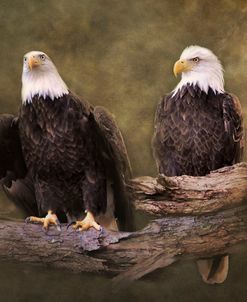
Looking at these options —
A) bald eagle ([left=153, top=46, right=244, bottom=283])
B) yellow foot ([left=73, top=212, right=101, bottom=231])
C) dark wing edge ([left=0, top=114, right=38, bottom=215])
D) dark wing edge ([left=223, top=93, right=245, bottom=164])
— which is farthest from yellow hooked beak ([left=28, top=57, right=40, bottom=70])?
dark wing edge ([left=223, top=93, right=245, bottom=164])

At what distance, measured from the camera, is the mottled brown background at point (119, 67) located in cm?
427

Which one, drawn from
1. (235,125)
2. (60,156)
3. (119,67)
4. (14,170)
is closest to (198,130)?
(235,125)

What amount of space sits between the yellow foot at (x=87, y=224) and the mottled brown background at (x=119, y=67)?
0.28 m

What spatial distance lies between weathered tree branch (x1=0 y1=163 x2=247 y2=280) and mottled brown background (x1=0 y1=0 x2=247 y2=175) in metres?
0.25

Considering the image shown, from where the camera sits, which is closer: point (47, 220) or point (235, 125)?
point (47, 220)

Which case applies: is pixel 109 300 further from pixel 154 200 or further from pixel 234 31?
pixel 234 31

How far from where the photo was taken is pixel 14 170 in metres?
4.32

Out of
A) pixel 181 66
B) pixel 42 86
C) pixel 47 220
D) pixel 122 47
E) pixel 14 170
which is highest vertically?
pixel 122 47

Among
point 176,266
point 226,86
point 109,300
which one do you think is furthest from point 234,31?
point 109,300

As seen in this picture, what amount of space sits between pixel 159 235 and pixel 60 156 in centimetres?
73

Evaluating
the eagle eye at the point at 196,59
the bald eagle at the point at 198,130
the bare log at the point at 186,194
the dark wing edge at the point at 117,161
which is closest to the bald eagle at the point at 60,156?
the dark wing edge at the point at 117,161

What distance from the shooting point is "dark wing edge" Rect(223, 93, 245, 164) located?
4.31 m

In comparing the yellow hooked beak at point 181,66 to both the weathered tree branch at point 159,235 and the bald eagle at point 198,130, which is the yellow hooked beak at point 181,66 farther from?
the weathered tree branch at point 159,235

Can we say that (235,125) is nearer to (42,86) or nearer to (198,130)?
(198,130)
